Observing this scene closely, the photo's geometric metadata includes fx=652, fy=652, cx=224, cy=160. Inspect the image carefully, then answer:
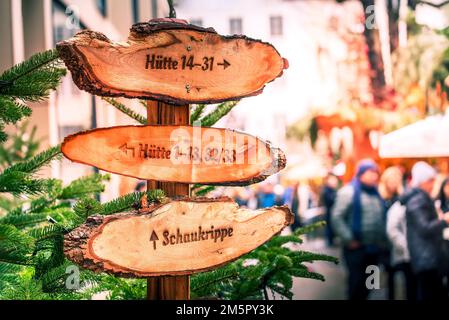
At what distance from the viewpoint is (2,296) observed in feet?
6.56

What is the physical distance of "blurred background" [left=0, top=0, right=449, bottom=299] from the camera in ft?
20.1

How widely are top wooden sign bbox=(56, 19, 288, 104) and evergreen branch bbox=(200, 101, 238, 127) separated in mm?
253

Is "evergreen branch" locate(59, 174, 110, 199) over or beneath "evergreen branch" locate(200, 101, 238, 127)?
beneath

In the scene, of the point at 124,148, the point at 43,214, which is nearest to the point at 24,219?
the point at 43,214

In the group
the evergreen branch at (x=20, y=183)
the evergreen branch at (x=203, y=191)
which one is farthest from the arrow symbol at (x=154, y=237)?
the evergreen branch at (x=203, y=191)

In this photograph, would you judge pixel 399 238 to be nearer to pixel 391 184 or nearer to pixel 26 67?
pixel 391 184

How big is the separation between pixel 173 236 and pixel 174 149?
27 cm

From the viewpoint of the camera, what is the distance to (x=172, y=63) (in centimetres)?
201

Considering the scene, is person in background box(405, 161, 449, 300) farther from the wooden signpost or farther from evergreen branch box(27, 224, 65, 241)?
evergreen branch box(27, 224, 65, 241)

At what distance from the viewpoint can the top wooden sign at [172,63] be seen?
6.11 feet

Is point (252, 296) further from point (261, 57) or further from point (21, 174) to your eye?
point (21, 174)

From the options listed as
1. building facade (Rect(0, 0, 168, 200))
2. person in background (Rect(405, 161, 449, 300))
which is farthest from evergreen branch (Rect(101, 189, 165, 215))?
person in background (Rect(405, 161, 449, 300))

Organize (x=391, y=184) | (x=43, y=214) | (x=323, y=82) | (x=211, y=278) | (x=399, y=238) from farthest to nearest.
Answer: (x=323, y=82) < (x=391, y=184) < (x=399, y=238) < (x=211, y=278) < (x=43, y=214)
